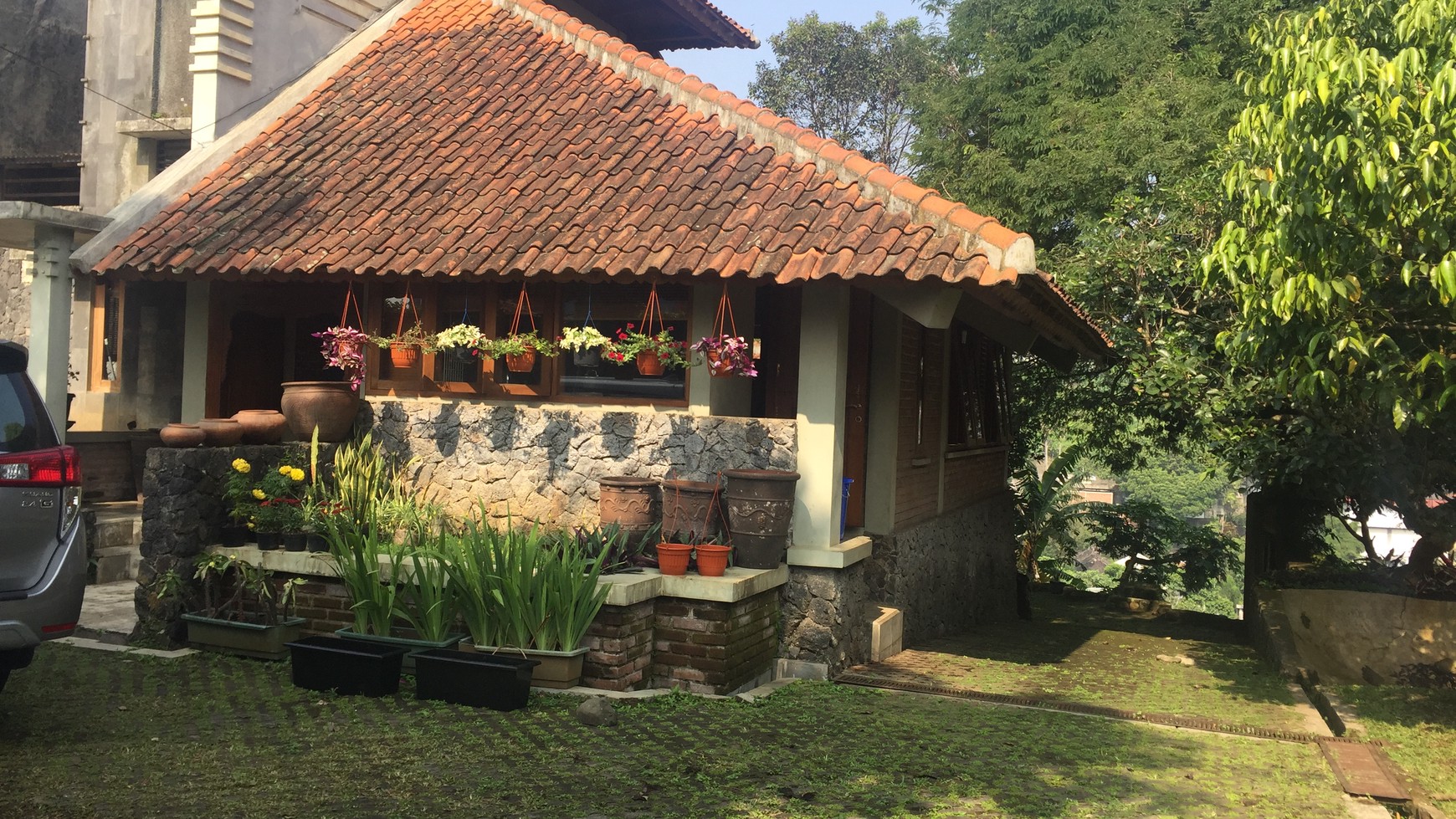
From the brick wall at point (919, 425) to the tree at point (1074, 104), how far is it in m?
5.66

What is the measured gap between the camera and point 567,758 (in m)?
5.91

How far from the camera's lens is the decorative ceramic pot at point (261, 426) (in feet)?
29.7

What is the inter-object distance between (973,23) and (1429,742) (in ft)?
55.9

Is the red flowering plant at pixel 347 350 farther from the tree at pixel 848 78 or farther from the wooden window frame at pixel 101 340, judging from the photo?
the tree at pixel 848 78

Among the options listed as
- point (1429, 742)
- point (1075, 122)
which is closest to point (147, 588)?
point (1429, 742)

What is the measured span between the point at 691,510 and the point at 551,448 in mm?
1570

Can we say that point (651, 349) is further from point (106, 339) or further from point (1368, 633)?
point (106, 339)

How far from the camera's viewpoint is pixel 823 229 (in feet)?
27.6

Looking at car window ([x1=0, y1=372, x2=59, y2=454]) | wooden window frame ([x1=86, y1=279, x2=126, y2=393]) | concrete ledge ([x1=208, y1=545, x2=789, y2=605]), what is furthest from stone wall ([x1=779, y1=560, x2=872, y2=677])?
wooden window frame ([x1=86, y1=279, x2=126, y2=393])

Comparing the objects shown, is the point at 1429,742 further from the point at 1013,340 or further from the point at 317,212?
the point at 317,212

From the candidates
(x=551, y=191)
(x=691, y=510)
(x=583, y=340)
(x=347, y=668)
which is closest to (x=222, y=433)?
(x=347, y=668)

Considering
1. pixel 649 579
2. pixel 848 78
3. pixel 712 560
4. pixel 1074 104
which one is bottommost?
pixel 649 579

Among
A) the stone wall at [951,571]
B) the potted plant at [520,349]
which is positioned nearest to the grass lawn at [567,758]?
the stone wall at [951,571]

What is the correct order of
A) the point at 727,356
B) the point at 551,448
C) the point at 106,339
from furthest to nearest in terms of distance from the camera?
1. the point at 106,339
2. the point at 551,448
3. the point at 727,356
